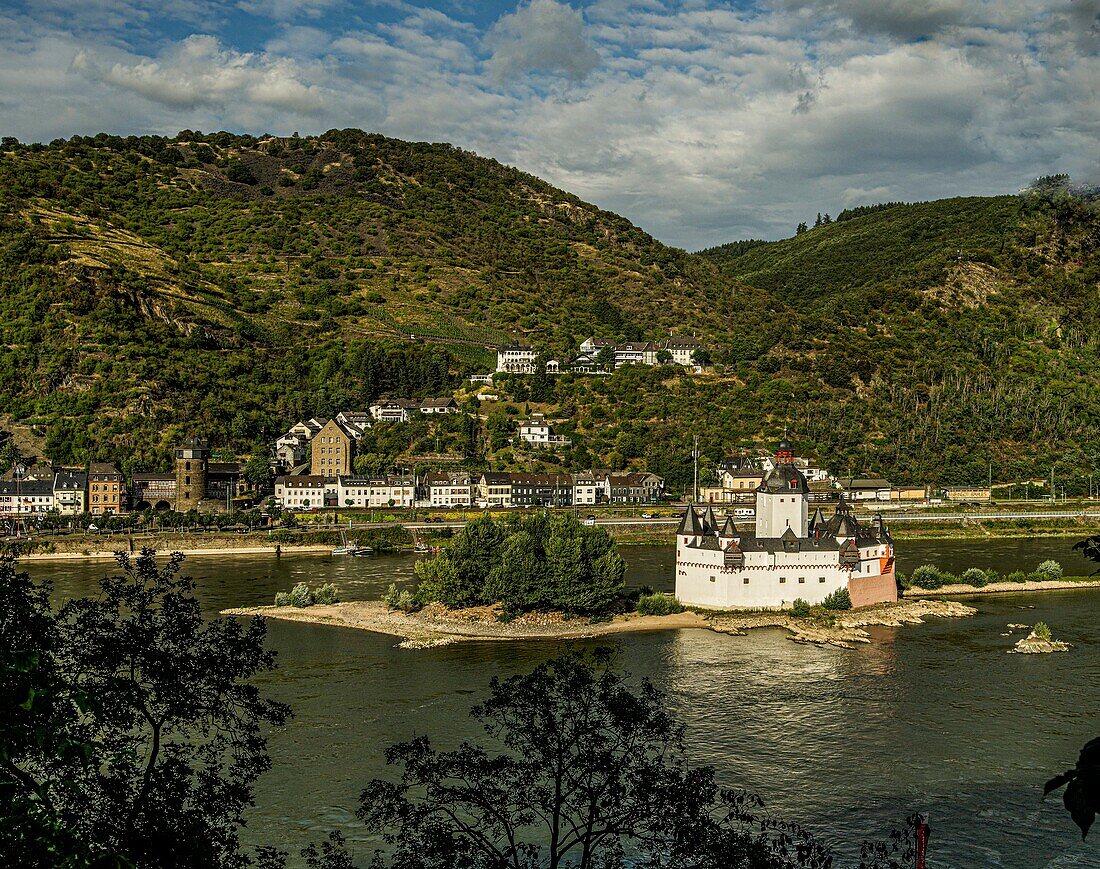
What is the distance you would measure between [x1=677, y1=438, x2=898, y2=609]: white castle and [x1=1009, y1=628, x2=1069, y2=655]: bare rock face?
26.8 feet

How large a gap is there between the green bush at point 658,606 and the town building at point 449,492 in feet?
141

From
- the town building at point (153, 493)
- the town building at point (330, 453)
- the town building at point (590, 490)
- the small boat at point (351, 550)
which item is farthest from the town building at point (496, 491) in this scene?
the town building at point (153, 493)

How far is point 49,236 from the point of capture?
122812mm

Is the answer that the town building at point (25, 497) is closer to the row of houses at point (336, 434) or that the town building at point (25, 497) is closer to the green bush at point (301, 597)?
the row of houses at point (336, 434)

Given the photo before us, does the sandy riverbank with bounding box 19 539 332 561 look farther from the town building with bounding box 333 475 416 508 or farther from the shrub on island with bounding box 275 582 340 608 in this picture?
the shrub on island with bounding box 275 582 340 608

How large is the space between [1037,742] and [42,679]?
2790cm

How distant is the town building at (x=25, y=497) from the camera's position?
7981 centimetres

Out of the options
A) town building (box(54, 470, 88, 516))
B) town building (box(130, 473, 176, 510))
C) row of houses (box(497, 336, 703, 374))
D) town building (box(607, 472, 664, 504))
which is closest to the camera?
town building (box(54, 470, 88, 516))

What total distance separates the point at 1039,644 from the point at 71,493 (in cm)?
7283

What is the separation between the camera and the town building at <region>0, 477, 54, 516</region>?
262 ft

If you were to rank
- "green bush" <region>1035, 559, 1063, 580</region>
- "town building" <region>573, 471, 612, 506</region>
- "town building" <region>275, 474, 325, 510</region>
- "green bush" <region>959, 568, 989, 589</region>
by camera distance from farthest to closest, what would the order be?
1. "town building" <region>573, 471, 612, 506</region>
2. "town building" <region>275, 474, 325, 510</region>
3. "green bush" <region>1035, 559, 1063, 580</region>
4. "green bush" <region>959, 568, 989, 589</region>

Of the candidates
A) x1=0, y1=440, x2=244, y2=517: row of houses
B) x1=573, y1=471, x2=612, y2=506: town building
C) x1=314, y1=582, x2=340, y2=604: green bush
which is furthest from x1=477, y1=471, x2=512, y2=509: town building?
x1=314, y1=582, x2=340, y2=604: green bush

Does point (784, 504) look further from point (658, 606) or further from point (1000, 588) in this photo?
point (1000, 588)

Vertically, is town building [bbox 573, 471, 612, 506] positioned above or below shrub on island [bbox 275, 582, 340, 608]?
above
